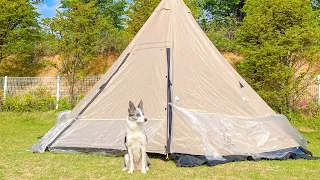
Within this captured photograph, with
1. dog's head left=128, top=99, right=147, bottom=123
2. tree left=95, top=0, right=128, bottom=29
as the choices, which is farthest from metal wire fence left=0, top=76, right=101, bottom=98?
tree left=95, top=0, right=128, bottom=29

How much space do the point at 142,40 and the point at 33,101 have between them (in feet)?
27.7

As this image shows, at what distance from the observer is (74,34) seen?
14109 millimetres

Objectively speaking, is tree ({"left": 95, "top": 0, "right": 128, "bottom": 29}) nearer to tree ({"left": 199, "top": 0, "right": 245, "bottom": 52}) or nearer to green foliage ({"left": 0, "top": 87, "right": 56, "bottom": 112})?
tree ({"left": 199, "top": 0, "right": 245, "bottom": 52})

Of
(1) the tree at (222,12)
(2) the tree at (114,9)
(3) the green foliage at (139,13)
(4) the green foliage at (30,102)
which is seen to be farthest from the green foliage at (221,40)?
(4) the green foliage at (30,102)

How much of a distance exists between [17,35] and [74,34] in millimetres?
3781

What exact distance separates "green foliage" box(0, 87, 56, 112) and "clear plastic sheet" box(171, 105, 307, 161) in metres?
9.21

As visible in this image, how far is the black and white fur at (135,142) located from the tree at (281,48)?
726cm

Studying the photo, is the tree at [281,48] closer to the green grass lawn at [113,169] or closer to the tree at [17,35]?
the green grass lawn at [113,169]

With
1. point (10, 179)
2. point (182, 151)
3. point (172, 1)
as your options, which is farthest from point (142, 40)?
point (10, 179)

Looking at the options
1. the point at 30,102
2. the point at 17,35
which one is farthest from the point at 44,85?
the point at 17,35

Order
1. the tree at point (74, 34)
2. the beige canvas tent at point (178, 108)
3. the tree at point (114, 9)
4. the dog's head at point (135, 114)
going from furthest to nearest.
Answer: the tree at point (114, 9)
the tree at point (74, 34)
the beige canvas tent at point (178, 108)
the dog's head at point (135, 114)

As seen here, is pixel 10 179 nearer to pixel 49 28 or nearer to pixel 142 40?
pixel 142 40

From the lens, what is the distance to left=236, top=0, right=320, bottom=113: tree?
35.2ft

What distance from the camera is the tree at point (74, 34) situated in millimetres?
14258
